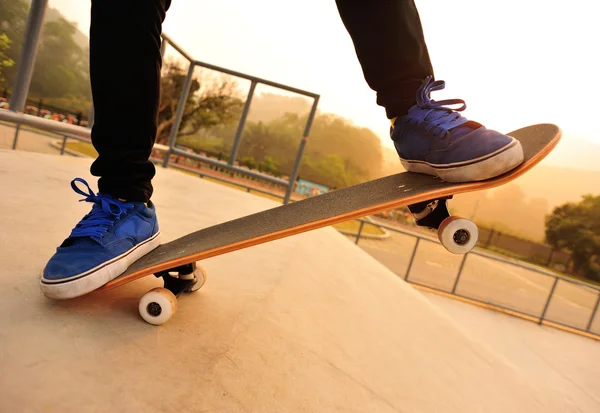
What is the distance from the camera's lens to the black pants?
753mm

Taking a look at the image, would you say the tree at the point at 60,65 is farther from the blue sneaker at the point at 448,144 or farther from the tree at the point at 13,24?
the blue sneaker at the point at 448,144

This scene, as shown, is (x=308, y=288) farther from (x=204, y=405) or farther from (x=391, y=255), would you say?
(x=391, y=255)

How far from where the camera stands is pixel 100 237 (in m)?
0.75

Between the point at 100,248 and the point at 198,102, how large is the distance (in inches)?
153

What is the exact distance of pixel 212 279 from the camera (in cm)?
105

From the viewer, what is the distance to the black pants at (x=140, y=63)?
2.47ft

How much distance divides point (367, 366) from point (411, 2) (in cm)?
83

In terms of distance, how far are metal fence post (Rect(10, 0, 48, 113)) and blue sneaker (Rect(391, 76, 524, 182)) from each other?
1851 mm

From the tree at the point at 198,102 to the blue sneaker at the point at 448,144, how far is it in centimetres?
337

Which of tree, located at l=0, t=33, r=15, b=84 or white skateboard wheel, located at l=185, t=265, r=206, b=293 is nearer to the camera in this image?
white skateboard wheel, located at l=185, t=265, r=206, b=293

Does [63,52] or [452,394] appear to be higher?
[63,52]

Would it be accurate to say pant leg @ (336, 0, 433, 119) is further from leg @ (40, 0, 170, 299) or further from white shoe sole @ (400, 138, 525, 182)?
leg @ (40, 0, 170, 299)

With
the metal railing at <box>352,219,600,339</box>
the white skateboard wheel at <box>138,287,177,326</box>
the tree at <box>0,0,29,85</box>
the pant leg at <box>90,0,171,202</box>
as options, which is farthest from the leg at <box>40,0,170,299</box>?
the metal railing at <box>352,219,600,339</box>

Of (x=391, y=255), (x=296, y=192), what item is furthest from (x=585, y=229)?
(x=296, y=192)
